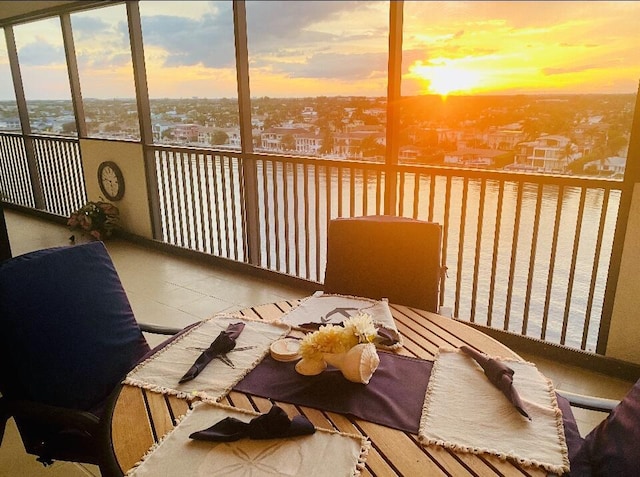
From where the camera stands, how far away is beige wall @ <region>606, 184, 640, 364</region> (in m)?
2.47

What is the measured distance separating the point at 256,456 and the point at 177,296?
2957 mm

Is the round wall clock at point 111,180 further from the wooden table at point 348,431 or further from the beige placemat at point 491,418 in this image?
the beige placemat at point 491,418

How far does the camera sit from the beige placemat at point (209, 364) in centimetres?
129

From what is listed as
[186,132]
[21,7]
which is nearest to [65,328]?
[186,132]

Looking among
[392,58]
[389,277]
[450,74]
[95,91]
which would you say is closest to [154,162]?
[95,91]

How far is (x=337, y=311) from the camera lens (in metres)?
1.78

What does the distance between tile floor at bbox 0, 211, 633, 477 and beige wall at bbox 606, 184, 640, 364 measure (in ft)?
0.60

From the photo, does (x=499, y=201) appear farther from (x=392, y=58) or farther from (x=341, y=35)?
(x=341, y=35)

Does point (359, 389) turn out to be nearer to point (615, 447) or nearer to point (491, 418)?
point (491, 418)

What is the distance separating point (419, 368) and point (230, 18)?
354cm

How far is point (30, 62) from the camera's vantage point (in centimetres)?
635

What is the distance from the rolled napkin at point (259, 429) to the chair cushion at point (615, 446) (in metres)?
0.63

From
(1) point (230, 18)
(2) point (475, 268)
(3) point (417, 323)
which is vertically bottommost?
(2) point (475, 268)

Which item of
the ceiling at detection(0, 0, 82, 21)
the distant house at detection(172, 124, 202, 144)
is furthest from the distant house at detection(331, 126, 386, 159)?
the ceiling at detection(0, 0, 82, 21)
